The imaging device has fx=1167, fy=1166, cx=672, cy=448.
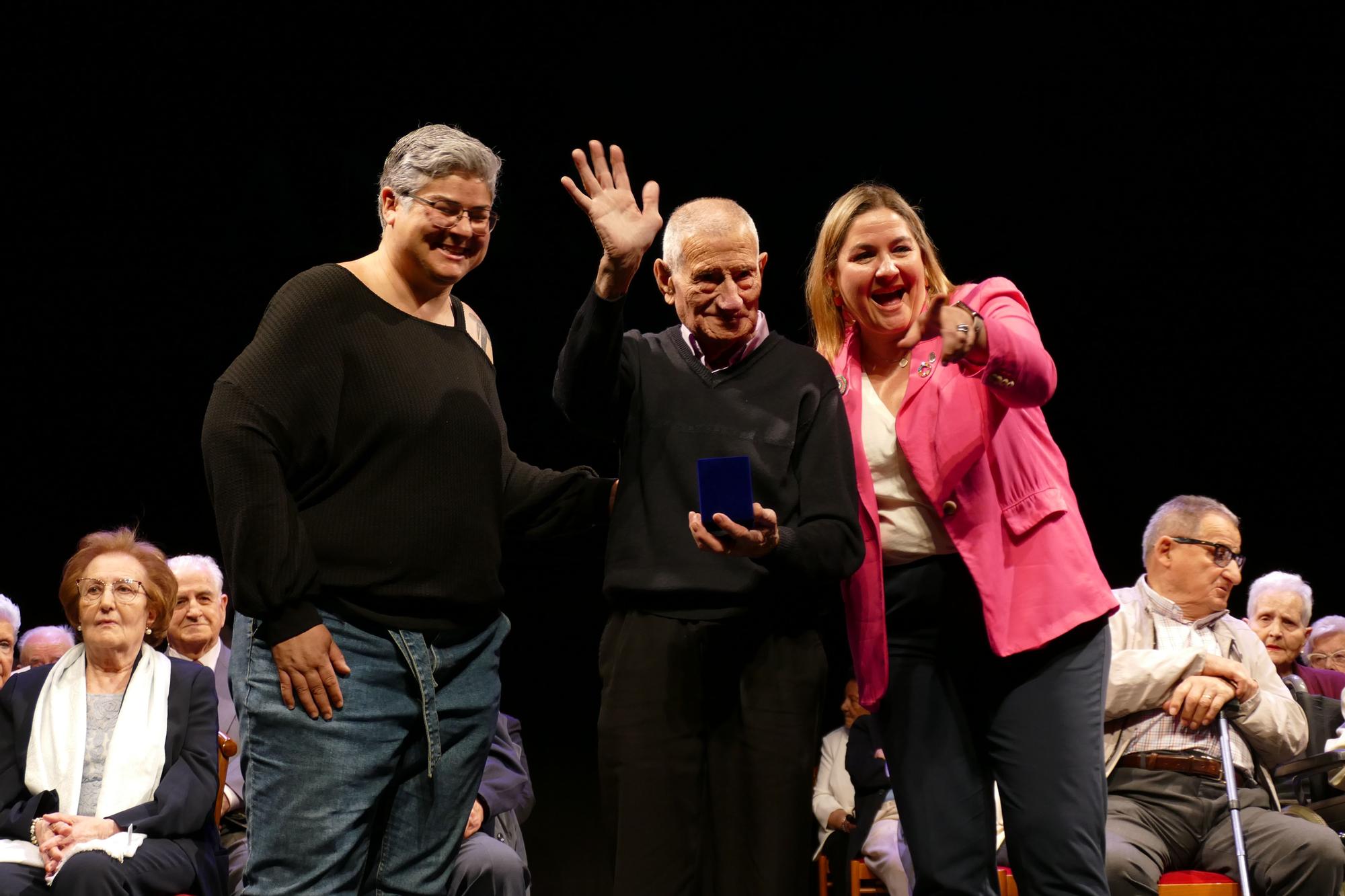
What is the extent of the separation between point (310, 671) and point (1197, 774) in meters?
2.28

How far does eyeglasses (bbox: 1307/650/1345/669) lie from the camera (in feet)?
15.2

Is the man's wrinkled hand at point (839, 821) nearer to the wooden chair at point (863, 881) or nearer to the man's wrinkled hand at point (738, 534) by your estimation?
the wooden chair at point (863, 881)

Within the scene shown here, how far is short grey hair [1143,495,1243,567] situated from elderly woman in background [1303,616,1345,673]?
1.80m

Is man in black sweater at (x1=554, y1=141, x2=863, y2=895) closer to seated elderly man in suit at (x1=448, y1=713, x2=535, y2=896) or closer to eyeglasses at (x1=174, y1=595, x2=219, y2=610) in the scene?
seated elderly man in suit at (x1=448, y1=713, x2=535, y2=896)

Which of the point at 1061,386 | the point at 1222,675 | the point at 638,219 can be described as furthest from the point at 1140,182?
the point at 638,219

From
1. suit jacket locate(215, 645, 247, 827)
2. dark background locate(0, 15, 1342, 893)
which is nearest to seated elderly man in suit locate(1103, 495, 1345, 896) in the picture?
dark background locate(0, 15, 1342, 893)

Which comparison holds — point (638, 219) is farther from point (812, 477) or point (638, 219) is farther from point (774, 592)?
point (774, 592)

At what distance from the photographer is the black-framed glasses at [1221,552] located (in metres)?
3.16

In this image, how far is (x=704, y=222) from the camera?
1.76 meters

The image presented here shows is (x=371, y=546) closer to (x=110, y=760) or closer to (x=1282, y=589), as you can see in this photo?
(x=110, y=760)

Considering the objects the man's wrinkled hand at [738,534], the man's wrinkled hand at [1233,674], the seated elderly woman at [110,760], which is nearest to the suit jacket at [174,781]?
the seated elderly woman at [110,760]

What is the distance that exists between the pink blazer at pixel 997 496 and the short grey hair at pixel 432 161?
0.70m

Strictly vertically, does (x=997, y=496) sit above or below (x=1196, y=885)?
above

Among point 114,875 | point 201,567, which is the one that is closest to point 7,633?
point 201,567
